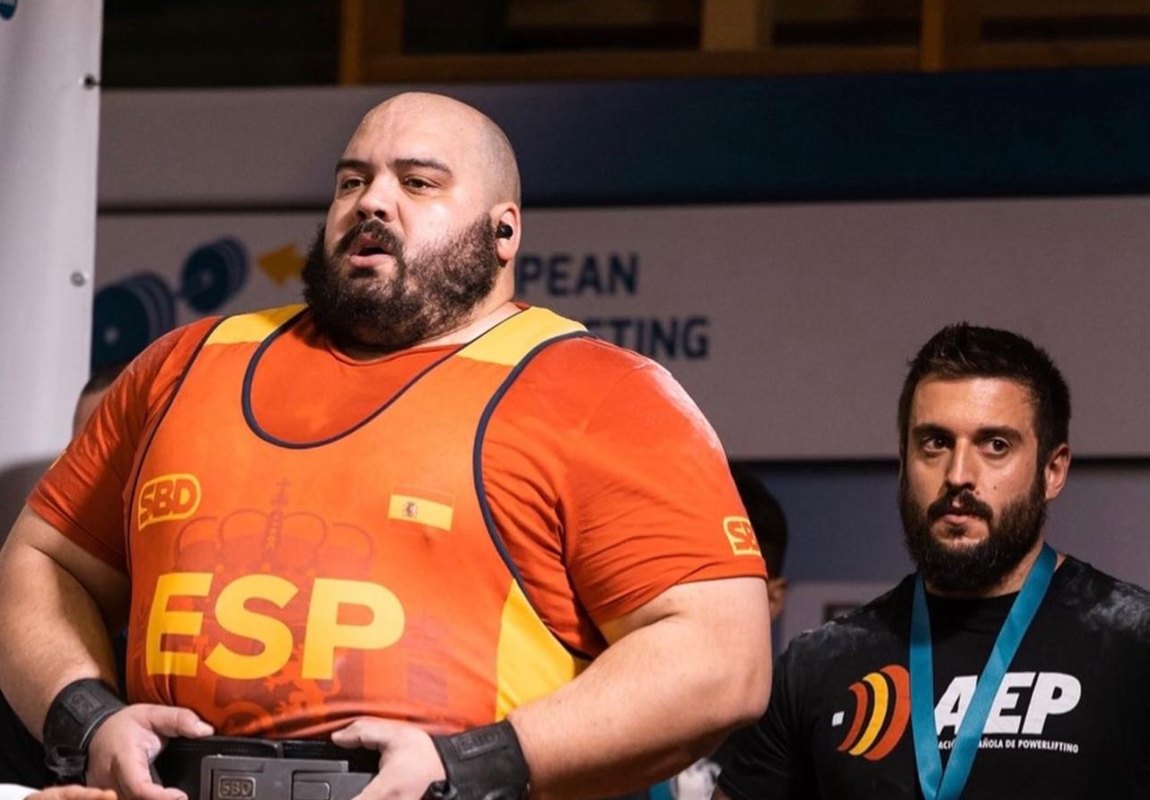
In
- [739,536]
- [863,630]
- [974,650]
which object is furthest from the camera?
[863,630]

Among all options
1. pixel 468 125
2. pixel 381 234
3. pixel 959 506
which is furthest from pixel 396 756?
pixel 959 506

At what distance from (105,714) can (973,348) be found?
1.76m

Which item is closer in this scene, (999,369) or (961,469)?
(961,469)

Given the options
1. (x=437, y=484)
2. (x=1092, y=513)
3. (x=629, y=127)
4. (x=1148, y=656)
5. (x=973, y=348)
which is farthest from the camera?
(x=629, y=127)

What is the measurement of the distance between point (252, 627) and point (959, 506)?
148cm

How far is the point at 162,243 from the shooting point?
208 inches

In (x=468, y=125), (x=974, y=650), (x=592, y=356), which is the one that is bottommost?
(x=974, y=650)

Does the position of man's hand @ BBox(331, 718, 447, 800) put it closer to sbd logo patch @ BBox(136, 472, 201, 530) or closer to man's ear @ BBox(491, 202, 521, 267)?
sbd logo patch @ BBox(136, 472, 201, 530)

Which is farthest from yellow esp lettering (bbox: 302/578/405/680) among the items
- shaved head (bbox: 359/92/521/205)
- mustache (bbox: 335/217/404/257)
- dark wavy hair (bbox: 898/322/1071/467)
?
dark wavy hair (bbox: 898/322/1071/467)

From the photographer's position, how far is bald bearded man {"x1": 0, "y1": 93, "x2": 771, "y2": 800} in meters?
A: 2.35

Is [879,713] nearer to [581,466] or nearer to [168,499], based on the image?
[581,466]

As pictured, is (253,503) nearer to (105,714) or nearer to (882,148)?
(105,714)

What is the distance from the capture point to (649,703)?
91.8 inches

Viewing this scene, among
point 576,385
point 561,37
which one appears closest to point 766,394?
point 561,37
